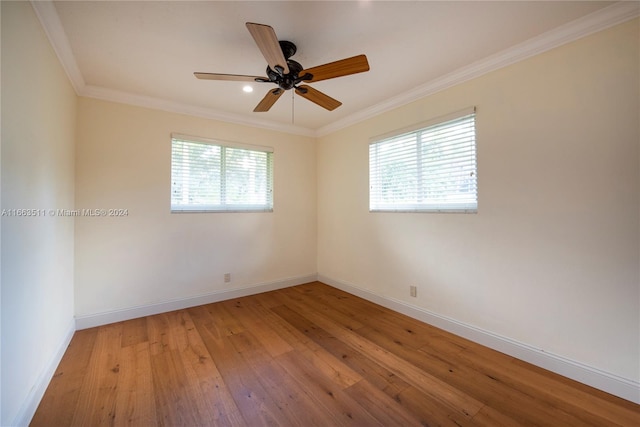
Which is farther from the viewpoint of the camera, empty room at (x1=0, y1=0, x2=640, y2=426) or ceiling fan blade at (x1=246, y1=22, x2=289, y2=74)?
empty room at (x1=0, y1=0, x2=640, y2=426)

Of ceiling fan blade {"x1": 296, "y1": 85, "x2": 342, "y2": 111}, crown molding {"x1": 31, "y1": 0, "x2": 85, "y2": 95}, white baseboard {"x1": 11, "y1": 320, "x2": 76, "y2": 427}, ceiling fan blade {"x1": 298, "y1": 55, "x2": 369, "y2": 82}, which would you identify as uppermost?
crown molding {"x1": 31, "y1": 0, "x2": 85, "y2": 95}

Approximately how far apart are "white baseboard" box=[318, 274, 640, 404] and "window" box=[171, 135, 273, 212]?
94.4 inches

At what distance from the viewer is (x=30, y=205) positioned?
1604 mm

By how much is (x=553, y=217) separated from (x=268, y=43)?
7.76 feet

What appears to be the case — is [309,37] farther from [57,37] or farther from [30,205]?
[30,205]

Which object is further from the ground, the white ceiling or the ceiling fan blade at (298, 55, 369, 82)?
the white ceiling

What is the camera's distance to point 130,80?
2549 mm

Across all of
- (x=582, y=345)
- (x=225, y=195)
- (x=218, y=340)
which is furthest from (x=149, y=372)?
(x=582, y=345)

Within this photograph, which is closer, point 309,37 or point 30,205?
point 30,205

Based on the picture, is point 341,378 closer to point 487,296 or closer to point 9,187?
point 487,296

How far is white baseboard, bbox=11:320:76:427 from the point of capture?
4.70 ft

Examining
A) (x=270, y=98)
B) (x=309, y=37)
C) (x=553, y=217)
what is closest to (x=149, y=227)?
(x=270, y=98)

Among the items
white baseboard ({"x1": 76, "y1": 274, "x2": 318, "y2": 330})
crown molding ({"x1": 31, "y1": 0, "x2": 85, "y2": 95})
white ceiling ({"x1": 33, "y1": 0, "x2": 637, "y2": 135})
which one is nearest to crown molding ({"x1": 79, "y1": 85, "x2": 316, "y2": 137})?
white ceiling ({"x1": 33, "y1": 0, "x2": 637, "y2": 135})

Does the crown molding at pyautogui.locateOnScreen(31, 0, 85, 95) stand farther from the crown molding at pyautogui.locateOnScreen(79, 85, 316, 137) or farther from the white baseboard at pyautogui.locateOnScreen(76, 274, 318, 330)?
the white baseboard at pyautogui.locateOnScreen(76, 274, 318, 330)
